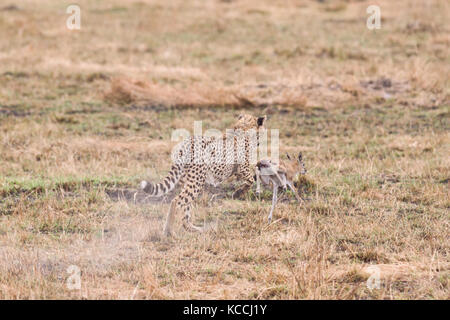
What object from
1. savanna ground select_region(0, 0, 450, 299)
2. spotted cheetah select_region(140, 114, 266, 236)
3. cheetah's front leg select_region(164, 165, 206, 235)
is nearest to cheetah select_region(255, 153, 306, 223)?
savanna ground select_region(0, 0, 450, 299)

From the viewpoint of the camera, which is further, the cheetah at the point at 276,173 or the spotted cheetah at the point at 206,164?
the cheetah at the point at 276,173

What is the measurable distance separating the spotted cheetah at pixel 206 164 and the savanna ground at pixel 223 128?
0.24 metres

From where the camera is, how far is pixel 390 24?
57.4 feet

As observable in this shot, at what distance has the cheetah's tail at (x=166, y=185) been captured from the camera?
17.9 ft

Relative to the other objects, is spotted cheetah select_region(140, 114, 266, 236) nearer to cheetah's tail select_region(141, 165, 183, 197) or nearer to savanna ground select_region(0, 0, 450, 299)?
cheetah's tail select_region(141, 165, 183, 197)

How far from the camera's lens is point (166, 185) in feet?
19.1

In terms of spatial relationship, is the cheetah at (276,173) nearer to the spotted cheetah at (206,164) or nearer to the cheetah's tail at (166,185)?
the spotted cheetah at (206,164)

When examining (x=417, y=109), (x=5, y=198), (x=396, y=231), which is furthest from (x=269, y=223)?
(x=417, y=109)

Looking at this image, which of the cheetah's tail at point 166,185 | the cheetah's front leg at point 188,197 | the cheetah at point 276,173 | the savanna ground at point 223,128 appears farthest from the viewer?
the cheetah at point 276,173

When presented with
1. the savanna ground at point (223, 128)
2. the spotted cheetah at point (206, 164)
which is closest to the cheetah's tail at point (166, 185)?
the spotted cheetah at point (206, 164)

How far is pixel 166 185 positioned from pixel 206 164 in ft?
1.61

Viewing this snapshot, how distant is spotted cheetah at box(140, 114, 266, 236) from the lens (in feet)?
19.0
